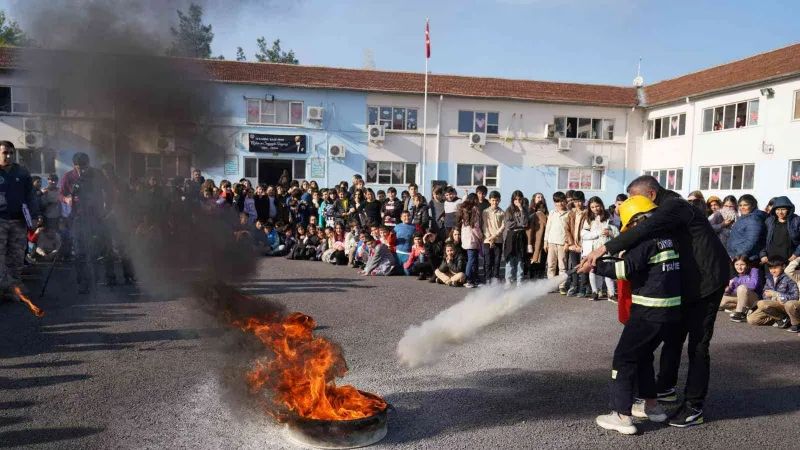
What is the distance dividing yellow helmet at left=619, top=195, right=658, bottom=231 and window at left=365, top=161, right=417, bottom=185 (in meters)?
21.2

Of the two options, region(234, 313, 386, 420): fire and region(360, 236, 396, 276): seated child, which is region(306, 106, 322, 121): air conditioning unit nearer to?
region(360, 236, 396, 276): seated child

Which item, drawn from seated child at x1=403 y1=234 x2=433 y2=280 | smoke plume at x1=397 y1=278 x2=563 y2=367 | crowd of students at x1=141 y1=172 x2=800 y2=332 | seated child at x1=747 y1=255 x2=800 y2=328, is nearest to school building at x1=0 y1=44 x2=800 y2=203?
crowd of students at x1=141 y1=172 x2=800 y2=332

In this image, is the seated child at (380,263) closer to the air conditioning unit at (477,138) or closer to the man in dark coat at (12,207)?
the man in dark coat at (12,207)

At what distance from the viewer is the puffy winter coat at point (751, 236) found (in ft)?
29.1

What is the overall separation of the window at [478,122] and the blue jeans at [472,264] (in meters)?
16.1

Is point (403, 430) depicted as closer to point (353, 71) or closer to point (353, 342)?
point (353, 342)

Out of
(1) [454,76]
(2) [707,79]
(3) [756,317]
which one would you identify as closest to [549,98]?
(1) [454,76]

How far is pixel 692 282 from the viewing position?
4508 mm

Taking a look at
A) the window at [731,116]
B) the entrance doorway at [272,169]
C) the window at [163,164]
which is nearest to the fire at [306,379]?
the window at [163,164]

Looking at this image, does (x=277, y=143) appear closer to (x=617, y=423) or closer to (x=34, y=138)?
(x=34, y=138)

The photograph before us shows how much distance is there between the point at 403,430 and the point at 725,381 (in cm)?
341

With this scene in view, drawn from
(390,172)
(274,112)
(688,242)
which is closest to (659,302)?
(688,242)

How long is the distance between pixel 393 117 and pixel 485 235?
1554 cm

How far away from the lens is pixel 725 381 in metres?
5.52
